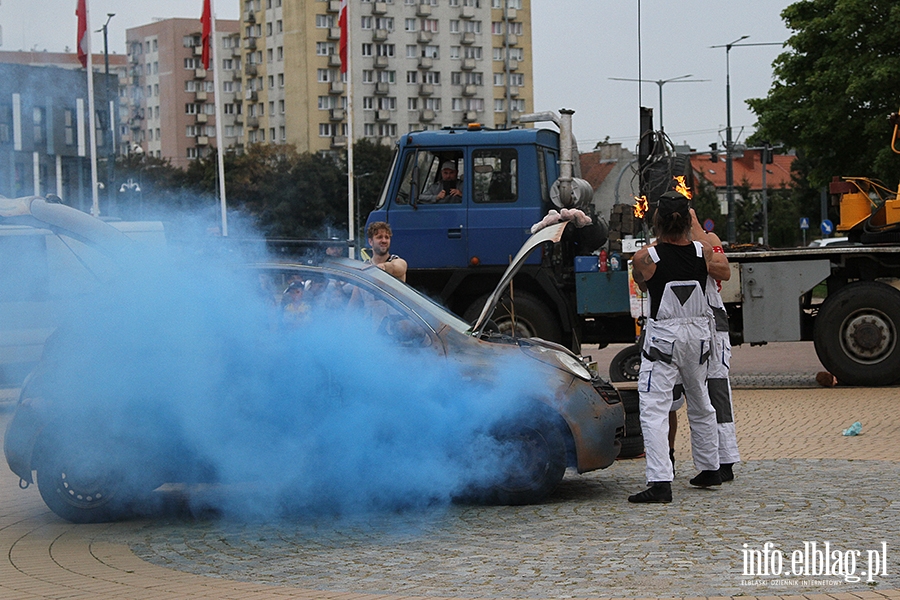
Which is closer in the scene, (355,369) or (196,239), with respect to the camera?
(355,369)

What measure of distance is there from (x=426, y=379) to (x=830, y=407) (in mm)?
6899

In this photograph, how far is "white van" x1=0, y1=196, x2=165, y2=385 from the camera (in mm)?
7926

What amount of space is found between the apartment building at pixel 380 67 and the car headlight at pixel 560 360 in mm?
112891

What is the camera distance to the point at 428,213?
Answer: 1489 cm

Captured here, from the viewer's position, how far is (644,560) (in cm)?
620

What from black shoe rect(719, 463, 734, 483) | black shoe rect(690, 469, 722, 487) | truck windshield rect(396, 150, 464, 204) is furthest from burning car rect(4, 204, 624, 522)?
truck windshield rect(396, 150, 464, 204)

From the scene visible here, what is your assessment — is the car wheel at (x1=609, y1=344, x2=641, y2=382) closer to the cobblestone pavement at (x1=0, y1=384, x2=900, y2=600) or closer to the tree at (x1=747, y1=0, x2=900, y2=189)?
the cobblestone pavement at (x1=0, y1=384, x2=900, y2=600)

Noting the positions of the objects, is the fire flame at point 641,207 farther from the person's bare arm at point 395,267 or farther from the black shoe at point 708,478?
the black shoe at point 708,478

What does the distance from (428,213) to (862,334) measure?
537cm

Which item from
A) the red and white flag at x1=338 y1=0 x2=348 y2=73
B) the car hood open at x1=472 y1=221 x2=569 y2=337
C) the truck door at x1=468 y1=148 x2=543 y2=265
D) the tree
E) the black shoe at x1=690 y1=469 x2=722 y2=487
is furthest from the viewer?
the red and white flag at x1=338 y1=0 x2=348 y2=73

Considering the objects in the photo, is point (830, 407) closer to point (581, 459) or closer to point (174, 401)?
point (581, 459)

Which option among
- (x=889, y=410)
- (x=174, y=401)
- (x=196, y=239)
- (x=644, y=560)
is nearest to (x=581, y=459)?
(x=644, y=560)

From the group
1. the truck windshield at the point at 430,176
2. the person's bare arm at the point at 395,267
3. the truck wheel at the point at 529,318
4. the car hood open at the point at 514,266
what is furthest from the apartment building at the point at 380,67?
the car hood open at the point at 514,266

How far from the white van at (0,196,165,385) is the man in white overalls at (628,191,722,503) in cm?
334
